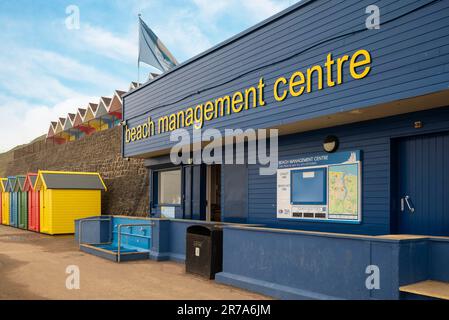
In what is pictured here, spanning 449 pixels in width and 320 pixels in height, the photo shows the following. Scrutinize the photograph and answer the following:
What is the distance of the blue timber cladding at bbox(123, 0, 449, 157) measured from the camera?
5.91 m

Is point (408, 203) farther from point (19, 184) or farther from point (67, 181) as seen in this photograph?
point (19, 184)

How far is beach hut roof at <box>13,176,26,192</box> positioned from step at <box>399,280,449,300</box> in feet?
64.1

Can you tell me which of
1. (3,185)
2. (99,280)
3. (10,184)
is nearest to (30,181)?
(10,184)

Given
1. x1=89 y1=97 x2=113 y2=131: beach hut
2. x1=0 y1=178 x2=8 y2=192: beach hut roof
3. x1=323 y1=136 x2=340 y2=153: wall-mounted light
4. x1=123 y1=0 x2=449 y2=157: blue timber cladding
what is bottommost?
x1=0 y1=178 x2=8 y2=192: beach hut roof

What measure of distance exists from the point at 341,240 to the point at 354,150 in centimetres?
219

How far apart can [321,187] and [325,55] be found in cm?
249

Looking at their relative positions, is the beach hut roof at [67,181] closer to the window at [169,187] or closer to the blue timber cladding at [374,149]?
the window at [169,187]

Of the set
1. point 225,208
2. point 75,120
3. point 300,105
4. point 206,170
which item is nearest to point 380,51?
point 300,105

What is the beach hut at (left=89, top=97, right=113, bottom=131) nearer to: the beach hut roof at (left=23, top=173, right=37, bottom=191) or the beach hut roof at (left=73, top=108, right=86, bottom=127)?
the beach hut roof at (left=73, top=108, right=86, bottom=127)

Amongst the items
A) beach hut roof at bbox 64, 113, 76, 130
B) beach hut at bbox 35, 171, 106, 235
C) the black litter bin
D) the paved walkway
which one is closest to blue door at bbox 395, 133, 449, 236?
the paved walkway

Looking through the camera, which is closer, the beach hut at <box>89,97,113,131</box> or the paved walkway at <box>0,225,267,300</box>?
the paved walkway at <box>0,225,267,300</box>

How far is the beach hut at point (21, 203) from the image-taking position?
815 inches

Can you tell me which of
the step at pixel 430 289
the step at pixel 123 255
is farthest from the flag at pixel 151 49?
the step at pixel 430 289

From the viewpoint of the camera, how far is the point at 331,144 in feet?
27.1
